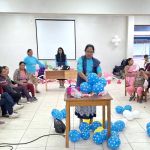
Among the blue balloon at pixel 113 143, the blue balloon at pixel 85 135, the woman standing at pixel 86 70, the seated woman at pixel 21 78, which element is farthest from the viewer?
the seated woman at pixel 21 78

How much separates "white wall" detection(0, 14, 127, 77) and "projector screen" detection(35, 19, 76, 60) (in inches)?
7.3

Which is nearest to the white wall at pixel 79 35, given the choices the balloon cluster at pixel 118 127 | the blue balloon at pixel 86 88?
the balloon cluster at pixel 118 127

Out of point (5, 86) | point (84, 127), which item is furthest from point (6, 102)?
point (84, 127)

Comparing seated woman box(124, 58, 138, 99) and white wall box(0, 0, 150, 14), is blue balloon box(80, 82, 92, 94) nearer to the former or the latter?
seated woman box(124, 58, 138, 99)

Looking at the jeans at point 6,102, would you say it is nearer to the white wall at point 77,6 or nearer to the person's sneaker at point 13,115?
the person's sneaker at point 13,115

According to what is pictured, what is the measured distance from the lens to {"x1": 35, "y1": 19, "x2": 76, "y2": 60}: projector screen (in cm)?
833

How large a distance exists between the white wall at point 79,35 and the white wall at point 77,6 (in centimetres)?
251

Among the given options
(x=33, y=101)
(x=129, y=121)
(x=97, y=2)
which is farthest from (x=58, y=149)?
(x=97, y=2)

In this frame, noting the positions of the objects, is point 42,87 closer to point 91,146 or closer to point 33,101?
point 33,101

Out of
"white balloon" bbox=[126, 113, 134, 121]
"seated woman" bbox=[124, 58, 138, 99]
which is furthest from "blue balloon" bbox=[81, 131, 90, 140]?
"seated woman" bbox=[124, 58, 138, 99]

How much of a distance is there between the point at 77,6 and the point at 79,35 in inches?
111

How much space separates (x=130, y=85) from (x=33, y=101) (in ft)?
8.18

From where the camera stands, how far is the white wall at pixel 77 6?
223 inches

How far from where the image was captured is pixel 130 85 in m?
5.58
